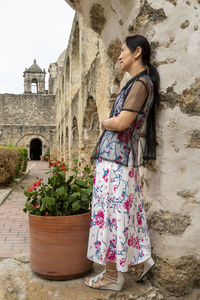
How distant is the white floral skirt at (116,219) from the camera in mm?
1896

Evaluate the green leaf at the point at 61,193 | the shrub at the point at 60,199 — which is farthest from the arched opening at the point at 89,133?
the green leaf at the point at 61,193

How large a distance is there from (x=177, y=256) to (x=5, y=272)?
4.31 feet

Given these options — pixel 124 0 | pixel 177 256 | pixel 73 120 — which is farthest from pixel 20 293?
pixel 73 120

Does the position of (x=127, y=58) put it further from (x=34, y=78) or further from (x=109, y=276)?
(x=34, y=78)

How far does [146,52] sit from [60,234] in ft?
4.65

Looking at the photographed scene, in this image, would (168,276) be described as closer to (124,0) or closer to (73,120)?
(124,0)

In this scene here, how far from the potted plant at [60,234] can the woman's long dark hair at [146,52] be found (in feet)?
3.03

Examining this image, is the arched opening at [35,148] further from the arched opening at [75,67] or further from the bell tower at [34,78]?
the arched opening at [75,67]

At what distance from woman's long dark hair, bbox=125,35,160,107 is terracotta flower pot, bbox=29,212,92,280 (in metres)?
1.06

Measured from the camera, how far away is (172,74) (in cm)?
198

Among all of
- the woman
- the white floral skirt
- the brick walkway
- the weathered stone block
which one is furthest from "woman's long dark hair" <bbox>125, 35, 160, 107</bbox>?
the brick walkway

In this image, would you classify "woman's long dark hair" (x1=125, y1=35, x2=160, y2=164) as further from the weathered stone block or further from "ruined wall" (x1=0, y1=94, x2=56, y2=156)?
"ruined wall" (x1=0, y1=94, x2=56, y2=156)

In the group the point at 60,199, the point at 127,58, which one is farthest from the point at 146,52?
the point at 60,199

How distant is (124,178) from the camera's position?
1.92m
